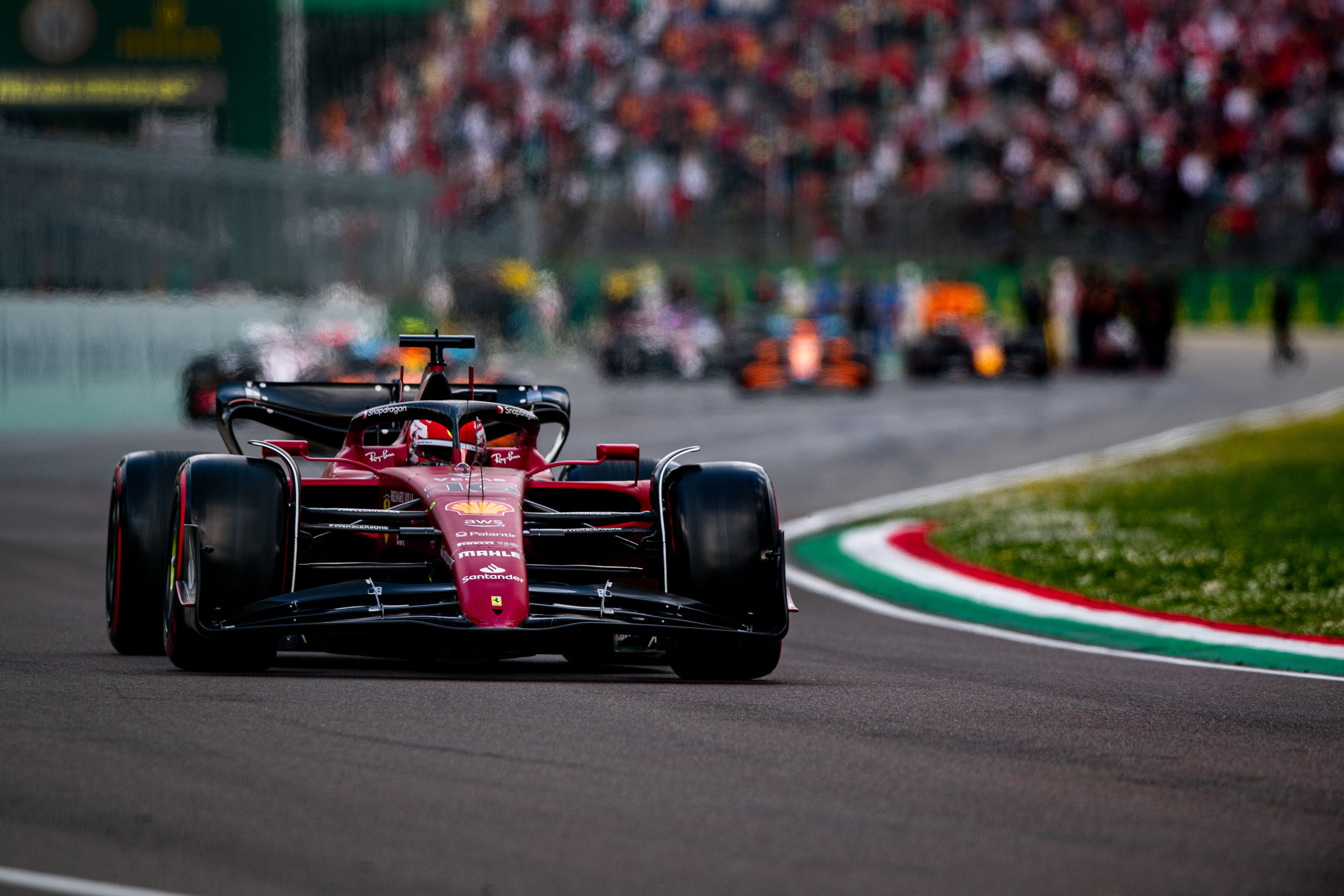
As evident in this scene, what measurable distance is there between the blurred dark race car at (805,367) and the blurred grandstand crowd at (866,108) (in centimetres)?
1864

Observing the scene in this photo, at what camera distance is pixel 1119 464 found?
19266 mm

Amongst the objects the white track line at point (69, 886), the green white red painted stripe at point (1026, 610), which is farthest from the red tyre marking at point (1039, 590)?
the white track line at point (69, 886)

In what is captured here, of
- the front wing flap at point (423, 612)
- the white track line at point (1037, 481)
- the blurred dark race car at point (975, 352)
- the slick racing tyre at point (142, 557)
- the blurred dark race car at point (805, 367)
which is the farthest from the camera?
the blurred dark race car at point (975, 352)

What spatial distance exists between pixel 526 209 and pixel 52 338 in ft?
84.4

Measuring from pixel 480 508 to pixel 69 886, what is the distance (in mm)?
3294

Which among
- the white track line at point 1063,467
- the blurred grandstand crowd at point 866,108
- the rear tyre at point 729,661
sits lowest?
the white track line at point 1063,467

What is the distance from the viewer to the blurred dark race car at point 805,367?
98.4 feet

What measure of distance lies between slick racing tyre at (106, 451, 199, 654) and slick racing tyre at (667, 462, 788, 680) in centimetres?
196

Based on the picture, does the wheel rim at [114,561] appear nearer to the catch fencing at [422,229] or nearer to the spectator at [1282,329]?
the catch fencing at [422,229]

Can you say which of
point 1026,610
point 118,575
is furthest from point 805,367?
point 118,575

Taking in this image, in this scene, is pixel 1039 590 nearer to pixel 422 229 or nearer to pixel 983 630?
pixel 983 630

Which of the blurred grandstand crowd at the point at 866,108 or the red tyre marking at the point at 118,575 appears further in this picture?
the blurred grandstand crowd at the point at 866,108

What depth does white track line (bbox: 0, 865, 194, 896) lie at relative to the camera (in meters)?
4.12

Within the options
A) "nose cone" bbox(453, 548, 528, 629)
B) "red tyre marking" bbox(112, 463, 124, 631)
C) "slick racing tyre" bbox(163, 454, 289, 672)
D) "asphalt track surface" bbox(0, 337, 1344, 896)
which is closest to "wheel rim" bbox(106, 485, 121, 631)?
"red tyre marking" bbox(112, 463, 124, 631)
